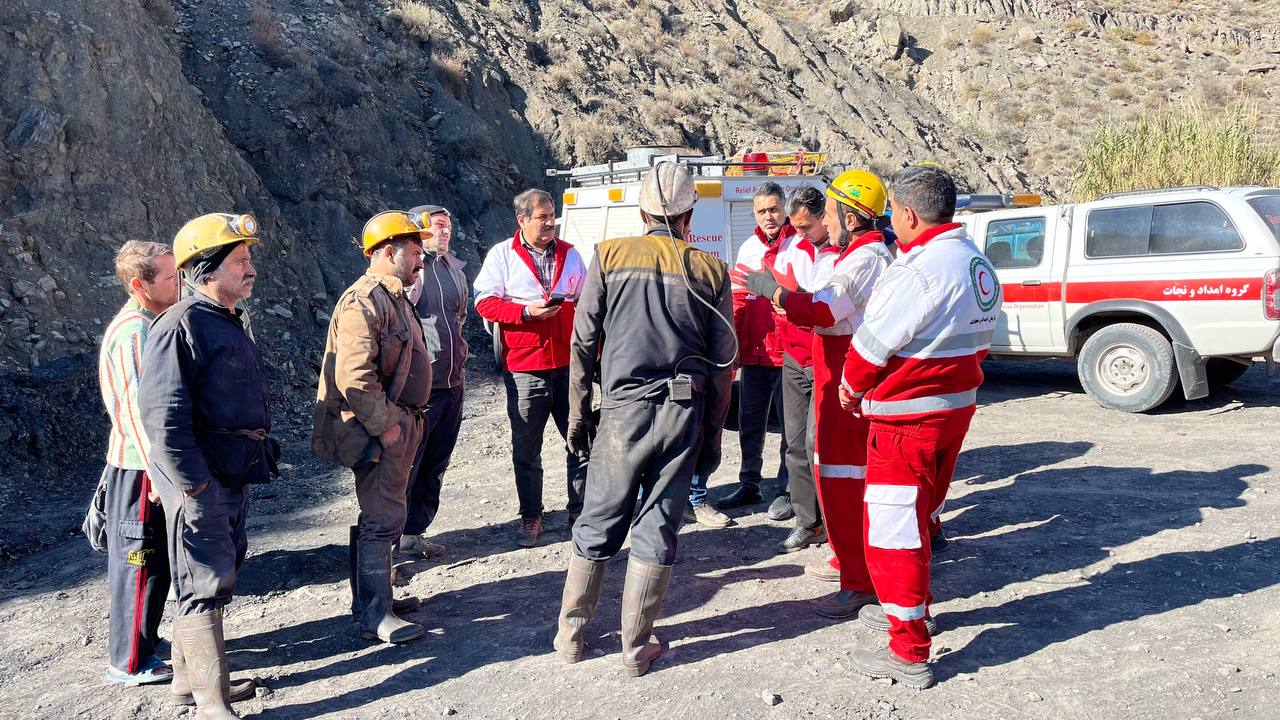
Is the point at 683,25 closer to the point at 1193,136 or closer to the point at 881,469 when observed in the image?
the point at 1193,136

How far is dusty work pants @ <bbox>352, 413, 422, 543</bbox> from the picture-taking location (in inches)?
170

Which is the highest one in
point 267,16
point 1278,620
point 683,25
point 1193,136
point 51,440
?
point 683,25

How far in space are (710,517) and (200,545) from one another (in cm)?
322

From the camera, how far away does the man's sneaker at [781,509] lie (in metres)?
6.02

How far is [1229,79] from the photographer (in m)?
32.5

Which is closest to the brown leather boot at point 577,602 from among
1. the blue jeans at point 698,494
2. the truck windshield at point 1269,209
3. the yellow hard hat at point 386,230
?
the yellow hard hat at point 386,230

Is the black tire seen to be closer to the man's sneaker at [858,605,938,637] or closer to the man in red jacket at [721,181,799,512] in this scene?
the man in red jacket at [721,181,799,512]

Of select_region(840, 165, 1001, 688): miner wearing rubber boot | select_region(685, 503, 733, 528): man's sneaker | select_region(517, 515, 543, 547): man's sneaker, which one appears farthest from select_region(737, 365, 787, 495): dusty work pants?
select_region(840, 165, 1001, 688): miner wearing rubber boot

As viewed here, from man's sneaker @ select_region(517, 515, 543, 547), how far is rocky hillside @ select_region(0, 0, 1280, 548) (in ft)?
13.5

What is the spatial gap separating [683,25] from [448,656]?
22741mm

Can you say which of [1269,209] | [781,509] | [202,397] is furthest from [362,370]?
[1269,209]

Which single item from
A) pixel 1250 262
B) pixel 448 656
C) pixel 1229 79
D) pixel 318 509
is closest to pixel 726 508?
pixel 448 656

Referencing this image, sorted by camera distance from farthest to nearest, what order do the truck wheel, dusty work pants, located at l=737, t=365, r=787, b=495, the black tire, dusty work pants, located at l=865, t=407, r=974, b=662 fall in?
the black tire, the truck wheel, dusty work pants, located at l=737, t=365, r=787, b=495, dusty work pants, located at l=865, t=407, r=974, b=662

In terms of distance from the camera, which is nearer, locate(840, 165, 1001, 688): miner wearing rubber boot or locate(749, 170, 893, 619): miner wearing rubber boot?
locate(840, 165, 1001, 688): miner wearing rubber boot
